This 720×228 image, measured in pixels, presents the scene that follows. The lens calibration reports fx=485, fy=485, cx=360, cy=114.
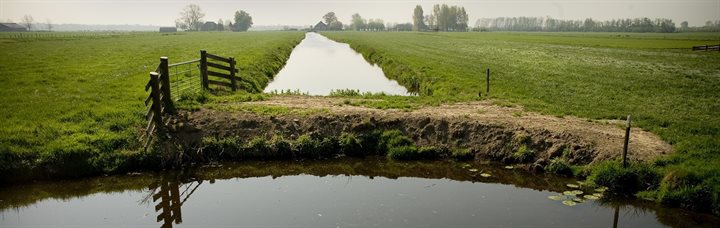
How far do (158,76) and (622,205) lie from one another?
11844 millimetres

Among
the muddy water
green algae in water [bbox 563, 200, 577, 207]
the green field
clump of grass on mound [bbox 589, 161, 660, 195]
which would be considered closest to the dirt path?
clump of grass on mound [bbox 589, 161, 660, 195]

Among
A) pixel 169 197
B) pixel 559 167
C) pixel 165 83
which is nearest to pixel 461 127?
pixel 559 167

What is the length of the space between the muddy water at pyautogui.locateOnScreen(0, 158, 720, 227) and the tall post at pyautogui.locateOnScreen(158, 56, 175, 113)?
2918mm

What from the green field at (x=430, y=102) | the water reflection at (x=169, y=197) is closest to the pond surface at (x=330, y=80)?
the green field at (x=430, y=102)

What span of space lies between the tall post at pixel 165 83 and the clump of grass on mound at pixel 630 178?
11.5 metres

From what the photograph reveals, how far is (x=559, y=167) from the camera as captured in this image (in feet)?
38.0

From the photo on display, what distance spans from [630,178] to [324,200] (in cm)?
656

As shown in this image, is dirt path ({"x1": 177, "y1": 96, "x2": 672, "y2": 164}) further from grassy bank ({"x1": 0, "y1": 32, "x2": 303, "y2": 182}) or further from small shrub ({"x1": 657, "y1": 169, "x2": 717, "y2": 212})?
grassy bank ({"x1": 0, "y1": 32, "x2": 303, "y2": 182})

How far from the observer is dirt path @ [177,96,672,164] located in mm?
12000

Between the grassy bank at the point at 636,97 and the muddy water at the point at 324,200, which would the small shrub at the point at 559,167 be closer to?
the muddy water at the point at 324,200

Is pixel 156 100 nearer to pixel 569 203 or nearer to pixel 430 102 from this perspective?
pixel 430 102

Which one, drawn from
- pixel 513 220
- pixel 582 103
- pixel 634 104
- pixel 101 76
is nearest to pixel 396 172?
pixel 513 220

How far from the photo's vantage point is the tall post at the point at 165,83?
13.8 m

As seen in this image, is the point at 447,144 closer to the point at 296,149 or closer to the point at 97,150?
the point at 296,149
